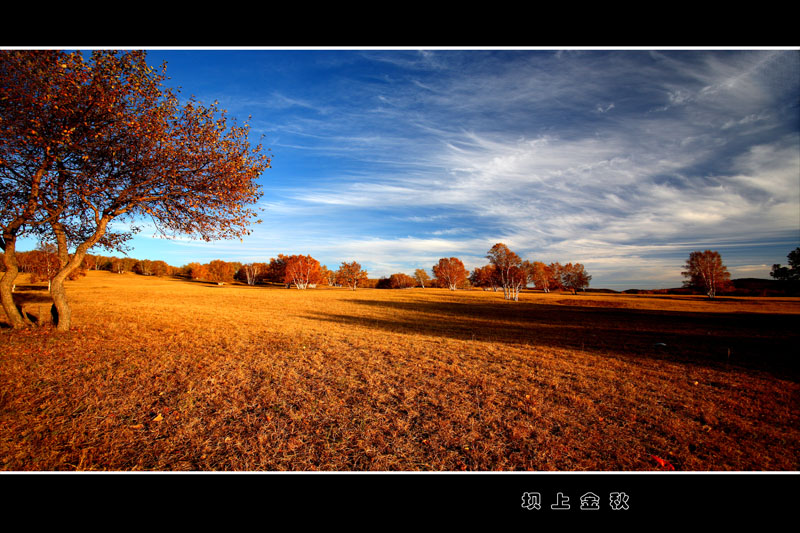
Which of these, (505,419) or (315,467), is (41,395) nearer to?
(315,467)

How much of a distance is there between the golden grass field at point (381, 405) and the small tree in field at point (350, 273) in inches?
3743

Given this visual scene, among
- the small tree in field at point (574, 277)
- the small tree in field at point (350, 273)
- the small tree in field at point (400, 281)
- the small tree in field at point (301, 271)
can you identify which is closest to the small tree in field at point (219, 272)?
the small tree in field at point (301, 271)

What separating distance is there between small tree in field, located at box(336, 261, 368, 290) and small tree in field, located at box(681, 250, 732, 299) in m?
92.8

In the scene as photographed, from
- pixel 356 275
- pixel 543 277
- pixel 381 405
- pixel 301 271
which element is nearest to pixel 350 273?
pixel 356 275

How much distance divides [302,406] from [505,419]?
442 cm

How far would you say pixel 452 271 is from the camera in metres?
115

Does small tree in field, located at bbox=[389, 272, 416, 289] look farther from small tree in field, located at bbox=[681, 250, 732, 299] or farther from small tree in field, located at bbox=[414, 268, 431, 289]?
small tree in field, located at bbox=[681, 250, 732, 299]

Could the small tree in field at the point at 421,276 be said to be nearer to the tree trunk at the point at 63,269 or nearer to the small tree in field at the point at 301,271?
the small tree in field at the point at 301,271

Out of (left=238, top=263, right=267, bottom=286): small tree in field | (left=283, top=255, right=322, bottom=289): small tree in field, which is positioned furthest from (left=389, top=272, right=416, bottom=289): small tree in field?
(left=238, top=263, right=267, bottom=286): small tree in field

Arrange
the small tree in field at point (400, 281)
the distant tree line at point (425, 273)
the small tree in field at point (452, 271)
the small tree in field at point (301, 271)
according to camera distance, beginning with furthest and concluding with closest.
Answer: the small tree in field at point (400, 281)
the small tree in field at point (452, 271)
the small tree in field at point (301, 271)
the distant tree line at point (425, 273)

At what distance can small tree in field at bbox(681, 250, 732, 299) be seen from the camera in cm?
5400

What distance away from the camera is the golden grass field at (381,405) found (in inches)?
175

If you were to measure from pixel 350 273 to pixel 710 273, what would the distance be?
97.1 metres

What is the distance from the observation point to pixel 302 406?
6.22 meters
